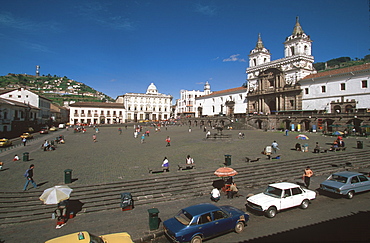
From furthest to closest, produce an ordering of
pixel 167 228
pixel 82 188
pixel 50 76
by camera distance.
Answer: pixel 50 76 → pixel 82 188 → pixel 167 228

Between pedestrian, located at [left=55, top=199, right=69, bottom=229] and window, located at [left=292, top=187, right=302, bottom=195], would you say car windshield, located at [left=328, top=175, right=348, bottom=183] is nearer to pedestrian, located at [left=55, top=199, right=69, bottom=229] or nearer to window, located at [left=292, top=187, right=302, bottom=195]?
window, located at [left=292, top=187, right=302, bottom=195]

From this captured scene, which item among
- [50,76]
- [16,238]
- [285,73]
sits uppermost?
[50,76]

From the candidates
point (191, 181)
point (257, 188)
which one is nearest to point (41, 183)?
point (191, 181)

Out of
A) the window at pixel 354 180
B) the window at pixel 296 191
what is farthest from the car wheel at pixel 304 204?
the window at pixel 354 180

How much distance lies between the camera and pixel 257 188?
1283 cm

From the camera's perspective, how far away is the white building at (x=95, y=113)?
81000 millimetres

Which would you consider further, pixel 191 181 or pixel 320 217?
pixel 191 181

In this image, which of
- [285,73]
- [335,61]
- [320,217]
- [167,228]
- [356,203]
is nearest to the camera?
[167,228]

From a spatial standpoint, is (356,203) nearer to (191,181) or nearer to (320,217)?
(320,217)

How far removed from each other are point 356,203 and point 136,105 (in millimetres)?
87901

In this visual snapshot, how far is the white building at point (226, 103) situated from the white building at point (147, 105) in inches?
726

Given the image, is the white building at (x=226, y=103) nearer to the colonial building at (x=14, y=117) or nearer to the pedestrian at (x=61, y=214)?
the colonial building at (x=14, y=117)

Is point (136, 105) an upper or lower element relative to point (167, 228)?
upper

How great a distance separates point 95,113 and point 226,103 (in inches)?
2035
